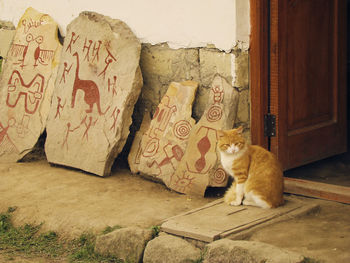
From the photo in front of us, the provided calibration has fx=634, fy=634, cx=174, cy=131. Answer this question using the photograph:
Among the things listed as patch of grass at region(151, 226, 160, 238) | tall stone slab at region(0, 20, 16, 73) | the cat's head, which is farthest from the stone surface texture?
tall stone slab at region(0, 20, 16, 73)

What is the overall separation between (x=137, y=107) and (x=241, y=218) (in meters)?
2.04

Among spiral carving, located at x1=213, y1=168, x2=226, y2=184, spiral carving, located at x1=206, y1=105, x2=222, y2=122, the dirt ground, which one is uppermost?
spiral carving, located at x1=206, y1=105, x2=222, y2=122

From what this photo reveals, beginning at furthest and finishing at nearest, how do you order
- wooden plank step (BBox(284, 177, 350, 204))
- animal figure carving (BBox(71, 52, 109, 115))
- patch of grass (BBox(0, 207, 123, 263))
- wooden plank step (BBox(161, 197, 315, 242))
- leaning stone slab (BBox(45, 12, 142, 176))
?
animal figure carving (BBox(71, 52, 109, 115))
leaning stone slab (BBox(45, 12, 142, 176))
wooden plank step (BBox(284, 177, 350, 204))
patch of grass (BBox(0, 207, 123, 263))
wooden plank step (BBox(161, 197, 315, 242))

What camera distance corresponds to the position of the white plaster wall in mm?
5008

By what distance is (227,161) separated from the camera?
4.64 metres

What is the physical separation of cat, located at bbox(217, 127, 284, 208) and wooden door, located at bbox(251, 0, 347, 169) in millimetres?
520

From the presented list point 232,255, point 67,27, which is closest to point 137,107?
point 67,27

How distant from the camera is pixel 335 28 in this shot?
5.77m

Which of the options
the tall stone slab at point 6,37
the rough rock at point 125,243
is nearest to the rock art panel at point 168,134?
the rough rock at point 125,243

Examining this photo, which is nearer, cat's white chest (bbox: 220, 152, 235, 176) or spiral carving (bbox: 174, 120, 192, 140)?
cat's white chest (bbox: 220, 152, 235, 176)

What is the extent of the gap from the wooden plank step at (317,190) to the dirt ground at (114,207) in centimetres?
7

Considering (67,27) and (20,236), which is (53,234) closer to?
(20,236)

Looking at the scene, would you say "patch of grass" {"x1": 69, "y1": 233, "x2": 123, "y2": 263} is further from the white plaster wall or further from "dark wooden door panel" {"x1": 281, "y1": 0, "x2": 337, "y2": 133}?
"dark wooden door panel" {"x1": 281, "y1": 0, "x2": 337, "y2": 133}

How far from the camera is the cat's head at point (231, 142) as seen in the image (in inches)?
180
